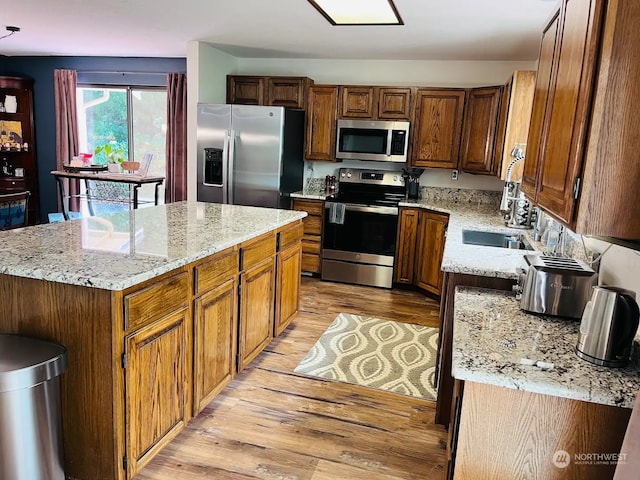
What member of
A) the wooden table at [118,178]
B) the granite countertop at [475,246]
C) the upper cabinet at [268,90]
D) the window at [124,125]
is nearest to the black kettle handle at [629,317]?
the granite countertop at [475,246]

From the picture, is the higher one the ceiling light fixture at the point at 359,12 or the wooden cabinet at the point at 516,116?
the ceiling light fixture at the point at 359,12

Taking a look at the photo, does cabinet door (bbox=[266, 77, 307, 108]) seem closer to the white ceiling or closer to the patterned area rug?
the white ceiling

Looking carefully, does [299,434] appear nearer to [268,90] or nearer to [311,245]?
[311,245]

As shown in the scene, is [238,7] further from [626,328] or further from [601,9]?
[626,328]

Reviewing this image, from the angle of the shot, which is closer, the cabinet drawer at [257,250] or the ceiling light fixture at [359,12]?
the cabinet drawer at [257,250]

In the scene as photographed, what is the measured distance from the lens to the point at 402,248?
489cm

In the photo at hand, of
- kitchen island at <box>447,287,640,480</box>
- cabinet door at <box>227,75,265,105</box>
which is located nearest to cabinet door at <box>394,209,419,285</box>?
cabinet door at <box>227,75,265,105</box>

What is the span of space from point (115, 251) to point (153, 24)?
298cm

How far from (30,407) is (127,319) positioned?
→ 457mm

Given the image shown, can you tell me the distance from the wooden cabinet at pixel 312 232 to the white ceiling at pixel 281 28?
1590mm

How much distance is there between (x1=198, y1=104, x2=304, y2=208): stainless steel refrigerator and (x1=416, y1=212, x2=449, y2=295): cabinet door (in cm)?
147

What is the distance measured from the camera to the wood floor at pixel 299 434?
216 cm

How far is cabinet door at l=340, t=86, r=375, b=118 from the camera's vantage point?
5.08 meters

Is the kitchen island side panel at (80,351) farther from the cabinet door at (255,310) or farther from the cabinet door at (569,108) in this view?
the cabinet door at (569,108)
